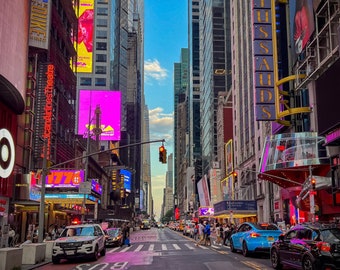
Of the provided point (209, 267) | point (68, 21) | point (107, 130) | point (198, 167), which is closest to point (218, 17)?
point (107, 130)

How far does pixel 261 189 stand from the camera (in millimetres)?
59625

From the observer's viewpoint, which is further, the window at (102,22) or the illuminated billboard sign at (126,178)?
the illuminated billboard sign at (126,178)

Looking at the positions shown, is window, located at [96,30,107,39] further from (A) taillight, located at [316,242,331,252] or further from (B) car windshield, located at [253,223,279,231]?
(A) taillight, located at [316,242,331,252]

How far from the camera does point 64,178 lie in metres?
42.2

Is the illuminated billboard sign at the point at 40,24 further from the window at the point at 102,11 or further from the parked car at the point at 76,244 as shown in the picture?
the window at the point at 102,11

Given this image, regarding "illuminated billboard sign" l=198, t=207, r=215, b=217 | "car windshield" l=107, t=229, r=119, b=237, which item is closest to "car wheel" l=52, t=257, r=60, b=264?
"car windshield" l=107, t=229, r=119, b=237

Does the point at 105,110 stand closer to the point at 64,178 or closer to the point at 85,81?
the point at 85,81

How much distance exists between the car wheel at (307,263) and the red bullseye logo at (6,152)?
18495 mm

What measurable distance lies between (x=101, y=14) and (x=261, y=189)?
8448 centimetres

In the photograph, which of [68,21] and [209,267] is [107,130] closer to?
[68,21]

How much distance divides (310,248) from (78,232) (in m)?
12.3

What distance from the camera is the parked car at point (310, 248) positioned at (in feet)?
40.9

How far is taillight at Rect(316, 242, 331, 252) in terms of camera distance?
41.1ft

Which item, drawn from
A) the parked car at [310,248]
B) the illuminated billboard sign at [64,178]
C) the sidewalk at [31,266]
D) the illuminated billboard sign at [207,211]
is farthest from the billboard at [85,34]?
the parked car at [310,248]
